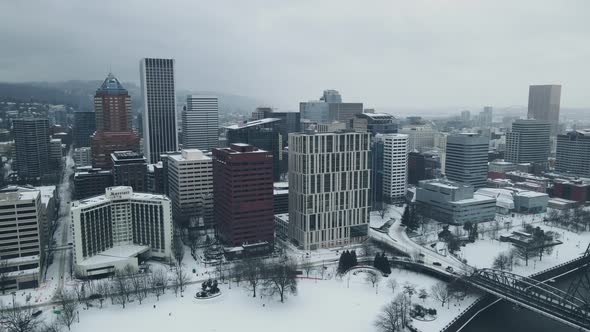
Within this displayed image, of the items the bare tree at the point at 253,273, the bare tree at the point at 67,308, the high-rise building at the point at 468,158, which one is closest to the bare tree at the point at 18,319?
the bare tree at the point at 67,308

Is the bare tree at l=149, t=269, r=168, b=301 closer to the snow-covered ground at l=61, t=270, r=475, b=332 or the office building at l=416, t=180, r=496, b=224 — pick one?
the snow-covered ground at l=61, t=270, r=475, b=332

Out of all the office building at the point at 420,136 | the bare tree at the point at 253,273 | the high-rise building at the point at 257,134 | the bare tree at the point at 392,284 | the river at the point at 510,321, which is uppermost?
the high-rise building at the point at 257,134

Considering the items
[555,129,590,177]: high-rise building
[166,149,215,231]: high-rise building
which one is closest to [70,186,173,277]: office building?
[166,149,215,231]: high-rise building

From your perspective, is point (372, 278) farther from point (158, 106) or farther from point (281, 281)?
point (158, 106)

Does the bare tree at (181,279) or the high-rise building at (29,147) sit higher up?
the high-rise building at (29,147)

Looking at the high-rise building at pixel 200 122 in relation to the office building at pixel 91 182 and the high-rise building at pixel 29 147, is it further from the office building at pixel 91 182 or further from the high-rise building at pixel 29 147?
the office building at pixel 91 182

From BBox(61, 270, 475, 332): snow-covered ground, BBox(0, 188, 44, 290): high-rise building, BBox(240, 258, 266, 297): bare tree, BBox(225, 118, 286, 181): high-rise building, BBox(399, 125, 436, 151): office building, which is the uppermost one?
BBox(225, 118, 286, 181): high-rise building
